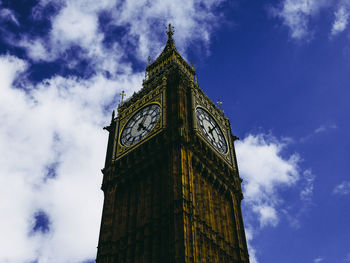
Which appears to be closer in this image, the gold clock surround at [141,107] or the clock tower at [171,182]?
the clock tower at [171,182]

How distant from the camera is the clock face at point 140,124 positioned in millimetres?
47625

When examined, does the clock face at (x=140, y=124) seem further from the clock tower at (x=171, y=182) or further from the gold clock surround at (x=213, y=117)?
the gold clock surround at (x=213, y=117)

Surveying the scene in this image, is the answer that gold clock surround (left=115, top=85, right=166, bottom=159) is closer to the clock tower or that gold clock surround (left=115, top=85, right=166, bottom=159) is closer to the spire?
the clock tower

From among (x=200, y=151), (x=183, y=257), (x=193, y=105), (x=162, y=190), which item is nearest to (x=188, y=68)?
(x=193, y=105)

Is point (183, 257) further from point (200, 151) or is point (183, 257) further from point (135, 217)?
point (200, 151)

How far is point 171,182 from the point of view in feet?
130

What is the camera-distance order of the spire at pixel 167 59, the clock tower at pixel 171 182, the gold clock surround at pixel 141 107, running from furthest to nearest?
1. the spire at pixel 167 59
2. the gold clock surround at pixel 141 107
3. the clock tower at pixel 171 182

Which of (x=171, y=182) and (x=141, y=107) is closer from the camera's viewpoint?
(x=171, y=182)

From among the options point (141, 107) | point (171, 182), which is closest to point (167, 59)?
point (141, 107)

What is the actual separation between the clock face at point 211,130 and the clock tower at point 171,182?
6.2 inches

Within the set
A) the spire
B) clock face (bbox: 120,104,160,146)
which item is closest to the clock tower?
clock face (bbox: 120,104,160,146)

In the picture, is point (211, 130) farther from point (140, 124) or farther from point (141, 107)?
point (141, 107)

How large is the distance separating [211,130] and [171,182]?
39.1 feet

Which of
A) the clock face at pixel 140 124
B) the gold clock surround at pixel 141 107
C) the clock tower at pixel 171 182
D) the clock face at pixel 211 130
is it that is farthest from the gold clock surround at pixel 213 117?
the clock face at pixel 140 124
